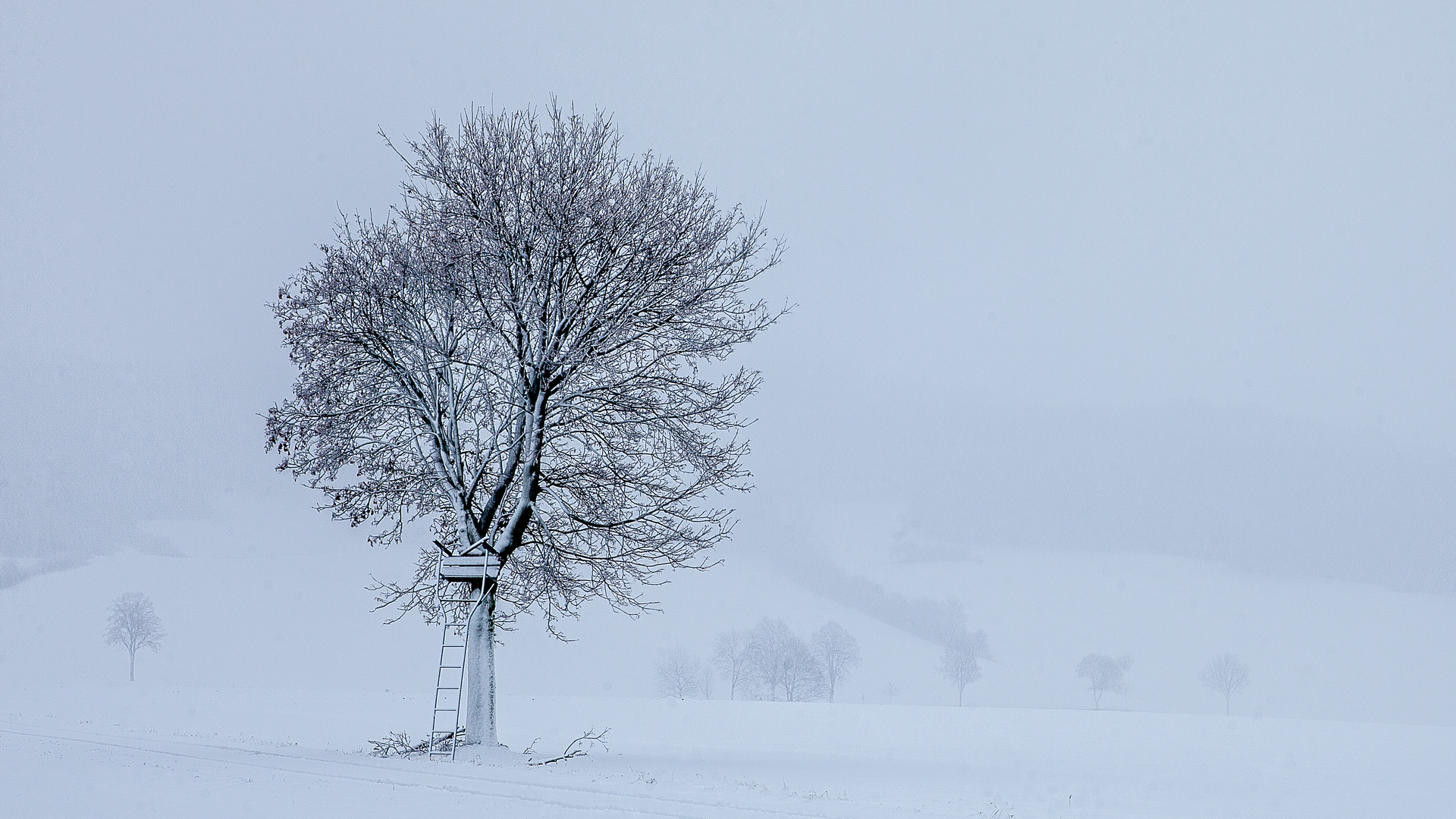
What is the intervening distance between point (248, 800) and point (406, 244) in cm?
1050

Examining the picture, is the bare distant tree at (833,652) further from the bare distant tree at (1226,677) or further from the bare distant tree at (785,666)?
the bare distant tree at (1226,677)

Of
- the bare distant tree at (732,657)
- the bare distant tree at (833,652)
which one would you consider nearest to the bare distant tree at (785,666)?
the bare distant tree at (732,657)

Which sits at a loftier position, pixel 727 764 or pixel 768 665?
pixel 727 764

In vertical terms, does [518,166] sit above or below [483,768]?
above

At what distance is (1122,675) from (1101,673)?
6.81 m

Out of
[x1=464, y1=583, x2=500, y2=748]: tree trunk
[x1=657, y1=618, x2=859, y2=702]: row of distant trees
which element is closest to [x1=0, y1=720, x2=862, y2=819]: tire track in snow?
[x1=464, y1=583, x2=500, y2=748]: tree trunk

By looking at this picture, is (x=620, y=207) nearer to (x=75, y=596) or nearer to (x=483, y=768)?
(x=483, y=768)

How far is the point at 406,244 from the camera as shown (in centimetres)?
1753

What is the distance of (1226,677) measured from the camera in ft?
455

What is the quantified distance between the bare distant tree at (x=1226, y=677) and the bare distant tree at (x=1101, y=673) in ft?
41.1

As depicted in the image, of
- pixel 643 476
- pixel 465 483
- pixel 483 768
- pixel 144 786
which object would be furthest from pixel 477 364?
pixel 144 786

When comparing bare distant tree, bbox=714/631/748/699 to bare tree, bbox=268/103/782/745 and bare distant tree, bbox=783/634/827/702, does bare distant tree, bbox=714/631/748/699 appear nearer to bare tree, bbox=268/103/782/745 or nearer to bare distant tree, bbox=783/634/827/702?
bare distant tree, bbox=783/634/827/702

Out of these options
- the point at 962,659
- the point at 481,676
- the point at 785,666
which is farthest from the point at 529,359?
the point at 962,659

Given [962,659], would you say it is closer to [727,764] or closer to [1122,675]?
[1122,675]
